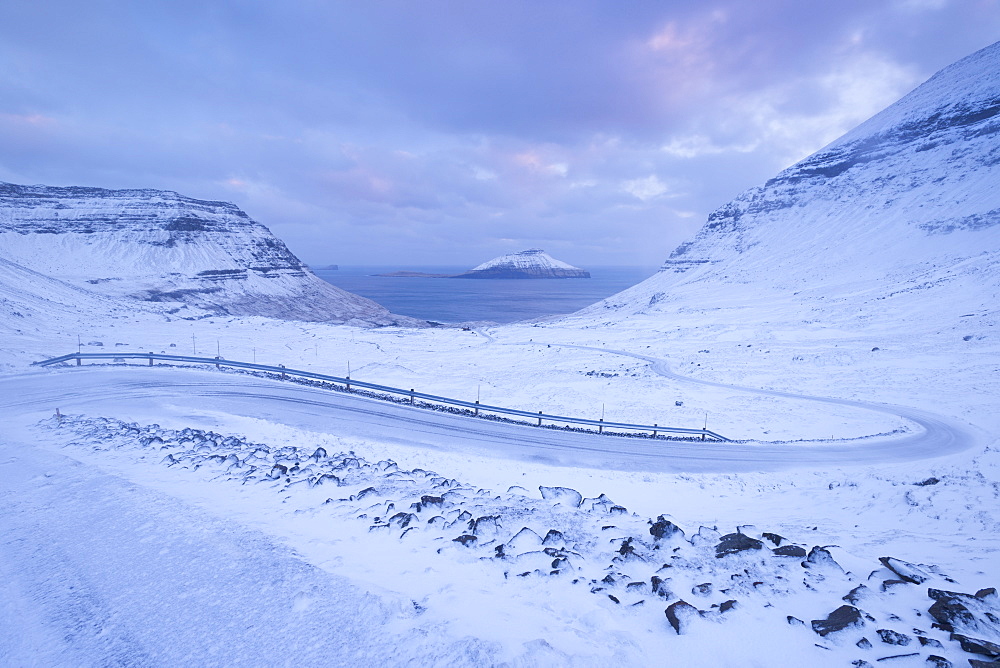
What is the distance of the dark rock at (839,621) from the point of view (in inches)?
199

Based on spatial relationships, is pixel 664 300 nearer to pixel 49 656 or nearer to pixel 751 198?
pixel 751 198

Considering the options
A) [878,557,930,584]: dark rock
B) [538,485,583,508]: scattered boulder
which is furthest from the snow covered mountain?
[538,485,583,508]: scattered boulder

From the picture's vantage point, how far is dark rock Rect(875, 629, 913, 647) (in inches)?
184

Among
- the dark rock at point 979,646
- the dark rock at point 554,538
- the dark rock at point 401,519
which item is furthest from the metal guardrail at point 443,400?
the dark rock at point 979,646

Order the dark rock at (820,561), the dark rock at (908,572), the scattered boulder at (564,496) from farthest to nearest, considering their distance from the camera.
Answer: the scattered boulder at (564,496), the dark rock at (820,561), the dark rock at (908,572)

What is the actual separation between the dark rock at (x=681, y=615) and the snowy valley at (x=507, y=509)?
0.08 ft

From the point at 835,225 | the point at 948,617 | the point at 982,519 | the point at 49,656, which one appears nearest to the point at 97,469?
the point at 49,656

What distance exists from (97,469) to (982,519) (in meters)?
19.2

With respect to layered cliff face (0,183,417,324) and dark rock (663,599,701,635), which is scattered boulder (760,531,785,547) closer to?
dark rock (663,599,701,635)

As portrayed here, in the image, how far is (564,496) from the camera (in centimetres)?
975

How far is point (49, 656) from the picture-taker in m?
4.77

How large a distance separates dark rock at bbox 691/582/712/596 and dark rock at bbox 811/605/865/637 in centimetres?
115

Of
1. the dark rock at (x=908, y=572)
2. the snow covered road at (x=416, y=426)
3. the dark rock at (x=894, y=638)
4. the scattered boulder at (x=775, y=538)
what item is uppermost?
the dark rock at (x=894, y=638)

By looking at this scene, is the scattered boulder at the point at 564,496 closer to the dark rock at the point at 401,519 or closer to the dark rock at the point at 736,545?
the dark rock at the point at 736,545
